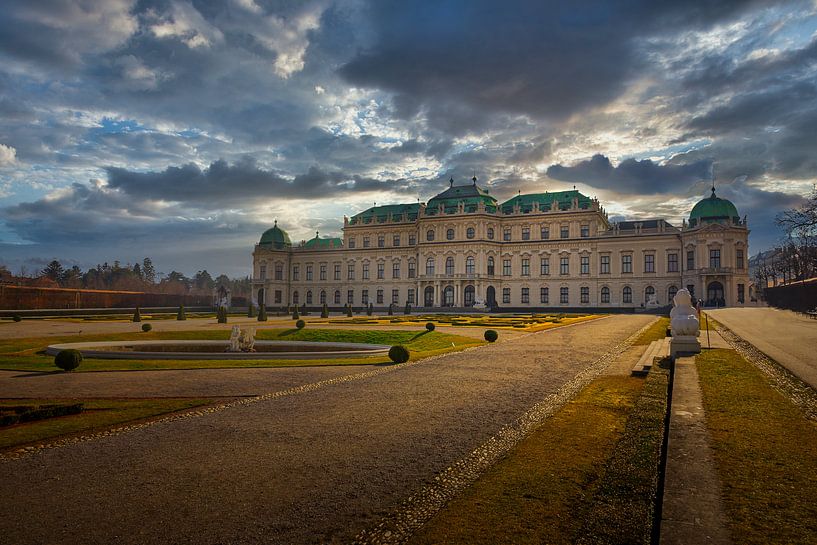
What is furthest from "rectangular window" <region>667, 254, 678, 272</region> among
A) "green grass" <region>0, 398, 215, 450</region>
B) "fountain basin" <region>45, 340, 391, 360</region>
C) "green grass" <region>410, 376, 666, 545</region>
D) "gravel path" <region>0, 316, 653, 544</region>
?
"green grass" <region>0, 398, 215, 450</region>

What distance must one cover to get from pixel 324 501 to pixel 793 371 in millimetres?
13292

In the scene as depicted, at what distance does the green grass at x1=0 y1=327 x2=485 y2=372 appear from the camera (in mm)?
19031

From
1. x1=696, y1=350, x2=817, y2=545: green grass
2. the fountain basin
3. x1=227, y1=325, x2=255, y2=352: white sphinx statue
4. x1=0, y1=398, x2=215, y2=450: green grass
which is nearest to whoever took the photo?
x1=696, y1=350, x2=817, y2=545: green grass

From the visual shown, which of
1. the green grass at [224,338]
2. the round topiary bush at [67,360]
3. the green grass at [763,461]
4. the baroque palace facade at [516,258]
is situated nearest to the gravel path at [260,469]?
the green grass at [763,461]

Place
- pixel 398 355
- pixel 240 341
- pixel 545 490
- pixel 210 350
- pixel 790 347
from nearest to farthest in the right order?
pixel 545 490 < pixel 790 347 < pixel 398 355 < pixel 240 341 < pixel 210 350

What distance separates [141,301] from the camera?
249 ft

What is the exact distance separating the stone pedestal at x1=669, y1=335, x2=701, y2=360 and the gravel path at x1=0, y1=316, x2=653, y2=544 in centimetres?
618

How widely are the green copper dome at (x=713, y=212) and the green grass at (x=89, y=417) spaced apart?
73920 millimetres

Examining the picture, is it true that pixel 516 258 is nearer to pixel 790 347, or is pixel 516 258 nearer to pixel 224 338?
pixel 224 338

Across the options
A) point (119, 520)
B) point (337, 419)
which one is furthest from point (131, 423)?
point (119, 520)

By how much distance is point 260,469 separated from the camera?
7.24 meters

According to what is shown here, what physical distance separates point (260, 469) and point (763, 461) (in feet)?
21.3

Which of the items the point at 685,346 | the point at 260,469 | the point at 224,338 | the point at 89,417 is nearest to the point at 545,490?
the point at 260,469

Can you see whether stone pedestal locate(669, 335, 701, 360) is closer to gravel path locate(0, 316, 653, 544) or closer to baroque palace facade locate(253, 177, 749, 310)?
gravel path locate(0, 316, 653, 544)
